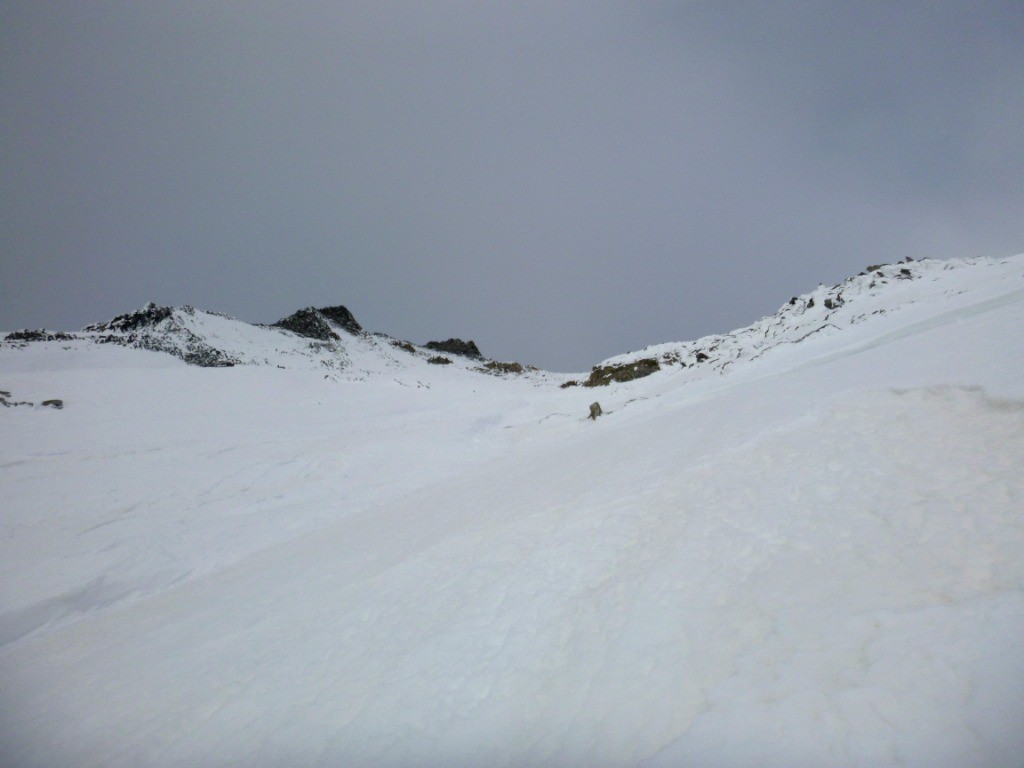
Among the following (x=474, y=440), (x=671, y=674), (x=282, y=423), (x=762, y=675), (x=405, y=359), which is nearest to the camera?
(x=762, y=675)

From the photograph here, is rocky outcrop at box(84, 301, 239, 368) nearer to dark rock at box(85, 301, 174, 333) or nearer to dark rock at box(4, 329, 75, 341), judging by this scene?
dark rock at box(85, 301, 174, 333)

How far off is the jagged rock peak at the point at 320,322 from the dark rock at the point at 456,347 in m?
9.52

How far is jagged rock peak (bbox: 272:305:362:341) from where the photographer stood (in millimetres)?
39906

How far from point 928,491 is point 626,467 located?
93.7 inches

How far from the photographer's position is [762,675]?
188 centimetres

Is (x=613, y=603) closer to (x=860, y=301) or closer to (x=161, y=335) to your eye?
(x=860, y=301)

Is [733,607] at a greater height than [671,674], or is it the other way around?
[733,607]

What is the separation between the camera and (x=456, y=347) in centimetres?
5344

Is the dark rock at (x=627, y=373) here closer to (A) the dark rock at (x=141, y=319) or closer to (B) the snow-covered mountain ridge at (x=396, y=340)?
(B) the snow-covered mountain ridge at (x=396, y=340)

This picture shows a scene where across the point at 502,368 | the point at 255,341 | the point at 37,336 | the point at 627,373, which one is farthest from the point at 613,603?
the point at 502,368

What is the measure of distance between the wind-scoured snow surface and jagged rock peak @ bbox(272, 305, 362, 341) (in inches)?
1388

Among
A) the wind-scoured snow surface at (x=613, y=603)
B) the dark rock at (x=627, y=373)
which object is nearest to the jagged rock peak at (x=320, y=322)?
the dark rock at (x=627, y=373)

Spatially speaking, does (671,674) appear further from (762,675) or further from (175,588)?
(175,588)

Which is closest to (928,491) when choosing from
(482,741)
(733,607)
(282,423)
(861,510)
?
(861,510)
